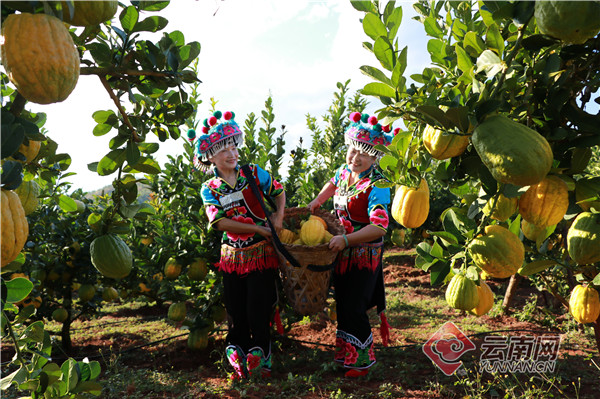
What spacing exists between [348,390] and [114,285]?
3.12 metres

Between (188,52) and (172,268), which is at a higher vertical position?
(188,52)

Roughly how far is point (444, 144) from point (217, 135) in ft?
7.41

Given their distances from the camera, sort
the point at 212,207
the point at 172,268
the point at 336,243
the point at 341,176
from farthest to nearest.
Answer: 1. the point at 172,268
2. the point at 341,176
3. the point at 212,207
4. the point at 336,243

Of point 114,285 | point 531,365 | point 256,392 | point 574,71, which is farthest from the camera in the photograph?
point 114,285

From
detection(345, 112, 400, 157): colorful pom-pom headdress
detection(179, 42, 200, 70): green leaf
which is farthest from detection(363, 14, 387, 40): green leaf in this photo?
detection(345, 112, 400, 157): colorful pom-pom headdress

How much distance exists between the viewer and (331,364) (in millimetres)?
3207

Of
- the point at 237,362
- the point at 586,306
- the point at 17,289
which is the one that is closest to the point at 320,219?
the point at 237,362

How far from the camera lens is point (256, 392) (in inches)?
109

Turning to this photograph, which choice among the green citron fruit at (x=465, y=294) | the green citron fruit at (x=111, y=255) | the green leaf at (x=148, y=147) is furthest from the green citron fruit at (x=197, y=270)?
the green citron fruit at (x=465, y=294)

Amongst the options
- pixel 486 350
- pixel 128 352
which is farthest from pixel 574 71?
pixel 128 352

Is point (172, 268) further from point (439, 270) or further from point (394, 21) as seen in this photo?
point (394, 21)

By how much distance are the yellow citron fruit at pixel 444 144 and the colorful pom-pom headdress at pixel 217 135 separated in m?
2.18

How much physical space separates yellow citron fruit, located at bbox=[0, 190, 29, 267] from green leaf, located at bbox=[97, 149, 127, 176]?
560 millimetres

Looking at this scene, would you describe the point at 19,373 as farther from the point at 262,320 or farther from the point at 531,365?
the point at 531,365
